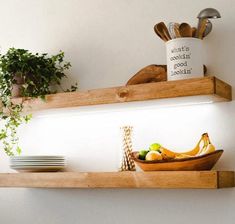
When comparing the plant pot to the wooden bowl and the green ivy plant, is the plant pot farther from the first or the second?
the wooden bowl

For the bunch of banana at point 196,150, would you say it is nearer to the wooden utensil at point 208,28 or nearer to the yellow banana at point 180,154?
the yellow banana at point 180,154

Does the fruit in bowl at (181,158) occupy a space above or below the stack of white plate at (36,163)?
above

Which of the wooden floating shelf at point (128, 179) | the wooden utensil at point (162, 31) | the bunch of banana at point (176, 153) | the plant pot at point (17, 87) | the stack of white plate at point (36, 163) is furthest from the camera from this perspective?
the plant pot at point (17, 87)

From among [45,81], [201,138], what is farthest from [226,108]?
[45,81]

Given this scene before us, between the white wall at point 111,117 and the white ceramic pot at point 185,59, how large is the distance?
142mm

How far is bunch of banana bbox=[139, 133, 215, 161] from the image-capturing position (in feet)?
5.96

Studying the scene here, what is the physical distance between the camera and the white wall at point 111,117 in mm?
1954

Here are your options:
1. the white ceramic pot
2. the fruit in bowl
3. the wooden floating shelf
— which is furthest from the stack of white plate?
the white ceramic pot

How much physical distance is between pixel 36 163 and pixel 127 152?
41 cm

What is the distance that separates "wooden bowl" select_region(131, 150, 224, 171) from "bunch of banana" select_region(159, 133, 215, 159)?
0.04 m

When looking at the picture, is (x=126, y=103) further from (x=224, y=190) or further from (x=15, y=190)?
(x=15, y=190)

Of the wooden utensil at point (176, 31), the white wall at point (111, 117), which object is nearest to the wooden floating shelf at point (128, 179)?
the white wall at point (111, 117)

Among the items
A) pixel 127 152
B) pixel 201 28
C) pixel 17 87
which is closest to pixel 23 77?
pixel 17 87

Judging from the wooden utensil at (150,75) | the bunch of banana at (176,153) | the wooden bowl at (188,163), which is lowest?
the wooden bowl at (188,163)
